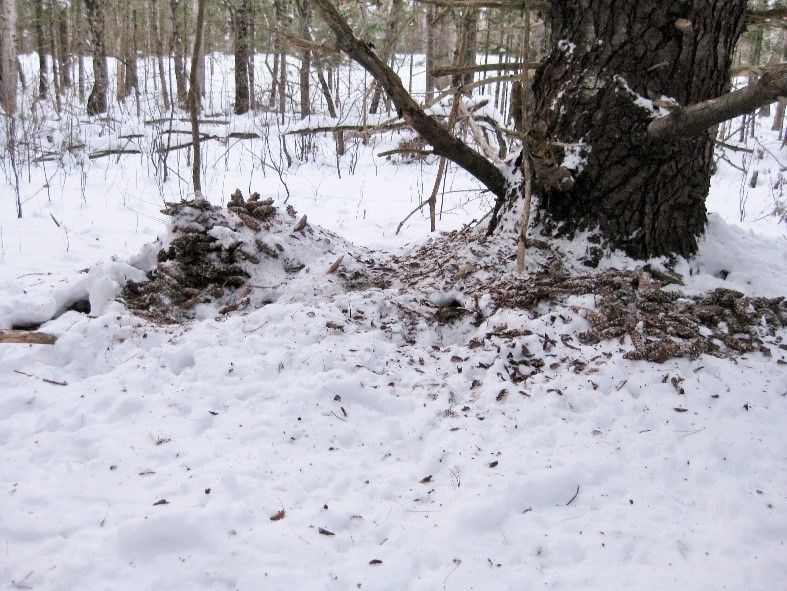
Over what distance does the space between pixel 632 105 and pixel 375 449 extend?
2.24 metres

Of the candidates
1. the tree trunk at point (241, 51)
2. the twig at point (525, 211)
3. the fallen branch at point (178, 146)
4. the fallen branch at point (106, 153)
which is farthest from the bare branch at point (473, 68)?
the tree trunk at point (241, 51)

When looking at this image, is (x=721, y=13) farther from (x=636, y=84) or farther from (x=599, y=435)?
(x=599, y=435)

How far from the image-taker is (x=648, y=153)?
2.94m

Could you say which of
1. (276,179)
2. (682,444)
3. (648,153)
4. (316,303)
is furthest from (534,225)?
(276,179)

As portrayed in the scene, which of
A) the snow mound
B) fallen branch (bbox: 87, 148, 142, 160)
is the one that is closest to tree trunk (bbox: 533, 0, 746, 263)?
the snow mound

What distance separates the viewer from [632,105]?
294cm

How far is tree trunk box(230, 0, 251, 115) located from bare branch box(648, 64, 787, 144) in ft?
37.3

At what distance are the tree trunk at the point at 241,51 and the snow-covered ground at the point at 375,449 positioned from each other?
1131 cm

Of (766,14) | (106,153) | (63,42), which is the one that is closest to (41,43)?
(63,42)

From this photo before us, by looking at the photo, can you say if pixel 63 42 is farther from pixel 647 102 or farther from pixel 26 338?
pixel 647 102

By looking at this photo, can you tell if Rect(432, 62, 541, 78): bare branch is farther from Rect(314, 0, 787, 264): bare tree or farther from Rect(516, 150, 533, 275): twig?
Rect(516, 150, 533, 275): twig

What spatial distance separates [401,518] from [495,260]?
184 centimetres

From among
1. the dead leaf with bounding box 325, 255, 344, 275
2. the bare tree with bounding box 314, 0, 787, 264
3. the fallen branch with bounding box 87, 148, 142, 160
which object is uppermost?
the bare tree with bounding box 314, 0, 787, 264

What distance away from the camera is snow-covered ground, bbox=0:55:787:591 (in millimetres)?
1615
